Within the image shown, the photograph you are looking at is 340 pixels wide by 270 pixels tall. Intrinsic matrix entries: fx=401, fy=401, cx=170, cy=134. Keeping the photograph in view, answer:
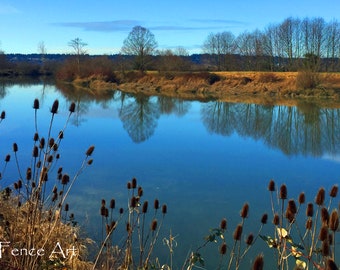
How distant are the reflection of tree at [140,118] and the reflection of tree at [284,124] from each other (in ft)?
6.79

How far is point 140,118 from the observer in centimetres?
1565

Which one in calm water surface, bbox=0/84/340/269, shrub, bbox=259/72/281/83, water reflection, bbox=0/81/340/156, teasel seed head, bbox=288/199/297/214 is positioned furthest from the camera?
shrub, bbox=259/72/281/83

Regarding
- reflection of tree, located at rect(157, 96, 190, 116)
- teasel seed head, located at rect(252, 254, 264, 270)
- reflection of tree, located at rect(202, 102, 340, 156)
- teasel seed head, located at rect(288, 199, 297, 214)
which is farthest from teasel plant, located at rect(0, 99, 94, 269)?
reflection of tree, located at rect(157, 96, 190, 116)

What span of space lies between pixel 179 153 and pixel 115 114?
8.06 meters

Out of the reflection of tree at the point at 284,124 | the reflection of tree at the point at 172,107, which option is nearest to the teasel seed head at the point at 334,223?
the reflection of tree at the point at 284,124

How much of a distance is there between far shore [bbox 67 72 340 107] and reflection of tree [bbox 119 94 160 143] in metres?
5.16

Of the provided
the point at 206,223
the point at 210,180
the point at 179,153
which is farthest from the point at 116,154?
the point at 206,223

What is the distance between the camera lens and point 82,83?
36500 millimetres

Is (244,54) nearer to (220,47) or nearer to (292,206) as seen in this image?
(220,47)

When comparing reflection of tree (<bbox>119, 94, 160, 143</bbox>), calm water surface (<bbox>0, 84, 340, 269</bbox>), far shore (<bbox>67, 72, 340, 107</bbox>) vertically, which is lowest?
calm water surface (<bbox>0, 84, 340, 269</bbox>)

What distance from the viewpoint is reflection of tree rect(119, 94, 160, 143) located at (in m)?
12.0

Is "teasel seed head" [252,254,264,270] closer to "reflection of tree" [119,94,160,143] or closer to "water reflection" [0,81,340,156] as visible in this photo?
"water reflection" [0,81,340,156]

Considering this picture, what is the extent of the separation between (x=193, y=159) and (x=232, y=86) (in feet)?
71.7

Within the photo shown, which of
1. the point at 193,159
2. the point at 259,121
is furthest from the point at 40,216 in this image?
the point at 259,121
